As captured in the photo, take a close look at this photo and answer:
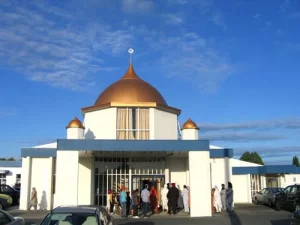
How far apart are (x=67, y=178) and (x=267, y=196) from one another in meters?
14.2

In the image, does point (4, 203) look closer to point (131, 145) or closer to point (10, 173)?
point (131, 145)

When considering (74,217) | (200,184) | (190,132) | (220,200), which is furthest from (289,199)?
(74,217)

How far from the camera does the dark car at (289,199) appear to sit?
18516mm

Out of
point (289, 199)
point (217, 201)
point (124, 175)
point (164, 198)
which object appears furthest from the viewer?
point (124, 175)

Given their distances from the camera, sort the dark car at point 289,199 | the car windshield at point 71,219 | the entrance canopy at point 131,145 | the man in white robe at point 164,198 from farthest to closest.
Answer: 1. the man in white robe at point 164,198
2. the dark car at point 289,199
3. the entrance canopy at point 131,145
4. the car windshield at point 71,219

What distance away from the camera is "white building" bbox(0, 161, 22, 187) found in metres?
40.6

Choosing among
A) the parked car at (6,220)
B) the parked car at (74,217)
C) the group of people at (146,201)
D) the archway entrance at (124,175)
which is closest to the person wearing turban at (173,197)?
the group of people at (146,201)

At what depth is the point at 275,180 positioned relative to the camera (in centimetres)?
2925

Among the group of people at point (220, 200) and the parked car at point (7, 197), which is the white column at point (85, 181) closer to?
the parked car at point (7, 197)

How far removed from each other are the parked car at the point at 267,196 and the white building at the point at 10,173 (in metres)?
27.8

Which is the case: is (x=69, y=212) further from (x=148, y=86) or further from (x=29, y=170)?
(x=148, y=86)

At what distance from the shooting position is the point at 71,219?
7.47 metres

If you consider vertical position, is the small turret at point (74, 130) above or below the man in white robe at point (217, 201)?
above

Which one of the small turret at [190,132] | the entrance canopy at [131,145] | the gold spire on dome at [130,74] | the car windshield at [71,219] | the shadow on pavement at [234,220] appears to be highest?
the gold spire on dome at [130,74]
